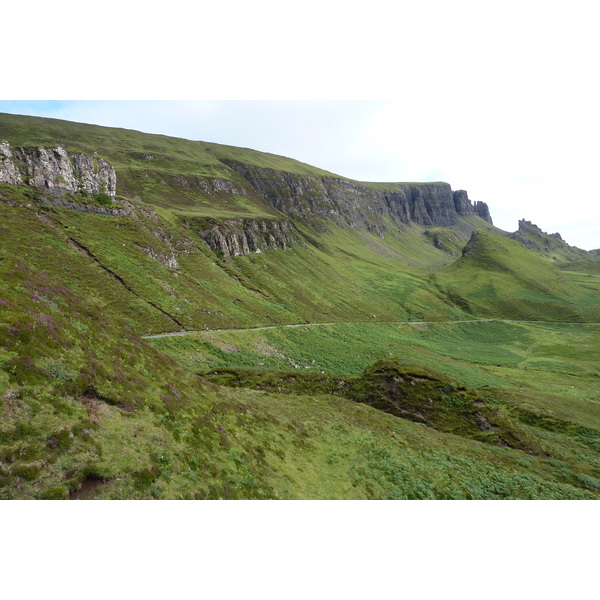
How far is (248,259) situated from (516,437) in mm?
98462

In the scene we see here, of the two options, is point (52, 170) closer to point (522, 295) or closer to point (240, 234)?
point (240, 234)

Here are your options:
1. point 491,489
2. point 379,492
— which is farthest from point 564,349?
point 379,492

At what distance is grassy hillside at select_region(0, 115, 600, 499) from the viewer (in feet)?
42.1

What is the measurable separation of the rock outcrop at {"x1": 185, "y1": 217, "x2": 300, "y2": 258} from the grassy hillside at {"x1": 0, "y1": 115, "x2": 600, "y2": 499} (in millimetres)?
9133

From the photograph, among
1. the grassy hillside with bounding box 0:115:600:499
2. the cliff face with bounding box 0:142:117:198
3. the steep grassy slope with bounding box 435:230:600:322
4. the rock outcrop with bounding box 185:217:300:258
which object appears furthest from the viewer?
the steep grassy slope with bounding box 435:230:600:322

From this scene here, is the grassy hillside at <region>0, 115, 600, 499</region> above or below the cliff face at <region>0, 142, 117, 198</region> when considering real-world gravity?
below

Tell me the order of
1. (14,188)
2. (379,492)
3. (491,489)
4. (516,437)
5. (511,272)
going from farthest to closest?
(511,272), (14,188), (516,437), (491,489), (379,492)

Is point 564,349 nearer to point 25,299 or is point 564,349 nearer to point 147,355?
point 147,355

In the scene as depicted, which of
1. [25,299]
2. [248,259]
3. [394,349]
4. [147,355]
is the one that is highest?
[248,259]

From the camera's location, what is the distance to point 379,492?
19047 millimetres

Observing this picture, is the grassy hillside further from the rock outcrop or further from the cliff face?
Answer: the rock outcrop

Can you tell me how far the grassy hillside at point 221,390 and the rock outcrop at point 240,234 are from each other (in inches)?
360

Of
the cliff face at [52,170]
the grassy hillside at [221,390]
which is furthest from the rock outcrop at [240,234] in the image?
the cliff face at [52,170]

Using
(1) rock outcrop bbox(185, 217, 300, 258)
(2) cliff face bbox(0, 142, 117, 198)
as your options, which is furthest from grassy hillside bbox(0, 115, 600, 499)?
(1) rock outcrop bbox(185, 217, 300, 258)
